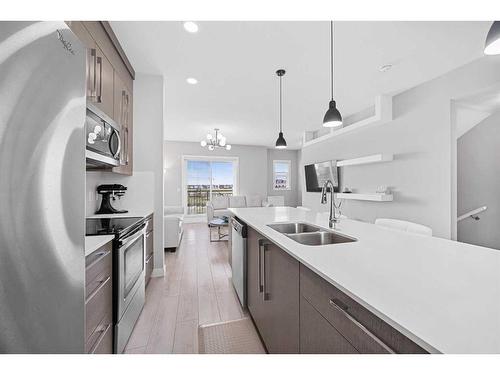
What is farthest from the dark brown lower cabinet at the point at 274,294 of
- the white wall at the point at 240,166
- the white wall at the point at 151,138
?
the white wall at the point at 240,166

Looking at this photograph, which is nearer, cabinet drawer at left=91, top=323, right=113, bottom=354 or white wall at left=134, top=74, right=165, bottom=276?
cabinet drawer at left=91, top=323, right=113, bottom=354

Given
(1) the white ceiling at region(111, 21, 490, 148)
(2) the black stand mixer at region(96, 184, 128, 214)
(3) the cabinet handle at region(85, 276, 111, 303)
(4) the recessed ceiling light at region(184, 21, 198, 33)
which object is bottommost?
(3) the cabinet handle at region(85, 276, 111, 303)

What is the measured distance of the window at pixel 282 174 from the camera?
9.01 metres

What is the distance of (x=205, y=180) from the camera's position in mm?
7891

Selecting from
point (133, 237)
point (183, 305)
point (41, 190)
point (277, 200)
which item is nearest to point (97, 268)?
point (133, 237)

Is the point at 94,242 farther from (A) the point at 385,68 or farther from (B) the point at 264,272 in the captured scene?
(A) the point at 385,68

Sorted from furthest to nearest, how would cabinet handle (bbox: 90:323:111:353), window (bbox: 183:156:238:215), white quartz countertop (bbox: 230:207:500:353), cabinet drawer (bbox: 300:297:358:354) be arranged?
window (bbox: 183:156:238:215), cabinet handle (bbox: 90:323:111:353), cabinet drawer (bbox: 300:297:358:354), white quartz countertop (bbox: 230:207:500:353)

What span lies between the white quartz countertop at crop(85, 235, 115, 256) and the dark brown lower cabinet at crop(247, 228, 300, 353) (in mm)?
983

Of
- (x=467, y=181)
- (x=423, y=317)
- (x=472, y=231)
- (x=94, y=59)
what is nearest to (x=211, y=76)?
(x=94, y=59)

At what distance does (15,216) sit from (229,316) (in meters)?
1.88

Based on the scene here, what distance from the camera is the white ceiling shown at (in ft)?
6.59

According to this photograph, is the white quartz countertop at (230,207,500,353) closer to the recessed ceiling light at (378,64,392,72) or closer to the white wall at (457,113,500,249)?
the recessed ceiling light at (378,64,392,72)

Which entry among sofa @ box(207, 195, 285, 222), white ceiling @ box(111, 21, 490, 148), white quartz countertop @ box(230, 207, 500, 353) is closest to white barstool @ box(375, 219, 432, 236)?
white quartz countertop @ box(230, 207, 500, 353)
